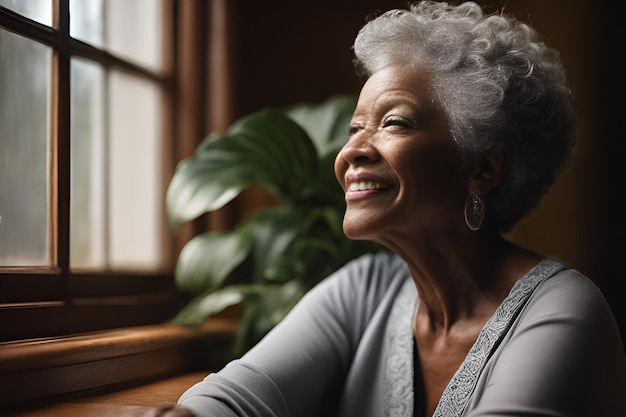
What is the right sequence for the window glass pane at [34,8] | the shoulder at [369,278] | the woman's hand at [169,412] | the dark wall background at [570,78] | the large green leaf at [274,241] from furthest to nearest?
the dark wall background at [570,78]
the large green leaf at [274,241]
the shoulder at [369,278]
the window glass pane at [34,8]
the woman's hand at [169,412]

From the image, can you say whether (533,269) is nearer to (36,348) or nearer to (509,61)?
(509,61)

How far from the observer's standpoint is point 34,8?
57.8 inches

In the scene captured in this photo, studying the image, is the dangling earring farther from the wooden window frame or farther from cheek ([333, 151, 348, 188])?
the wooden window frame

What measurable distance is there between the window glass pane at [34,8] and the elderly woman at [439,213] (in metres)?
0.69

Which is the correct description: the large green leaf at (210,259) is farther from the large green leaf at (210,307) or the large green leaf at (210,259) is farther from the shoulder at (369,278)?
the shoulder at (369,278)

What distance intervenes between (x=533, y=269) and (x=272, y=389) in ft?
1.74

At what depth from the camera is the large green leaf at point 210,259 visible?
1.75 metres

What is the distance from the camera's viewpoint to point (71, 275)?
1651 millimetres

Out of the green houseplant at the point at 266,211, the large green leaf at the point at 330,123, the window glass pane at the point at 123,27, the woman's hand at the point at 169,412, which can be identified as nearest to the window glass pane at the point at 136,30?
the window glass pane at the point at 123,27

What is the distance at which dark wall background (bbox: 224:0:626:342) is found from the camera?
2193mm

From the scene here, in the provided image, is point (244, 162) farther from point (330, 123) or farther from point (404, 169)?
point (404, 169)

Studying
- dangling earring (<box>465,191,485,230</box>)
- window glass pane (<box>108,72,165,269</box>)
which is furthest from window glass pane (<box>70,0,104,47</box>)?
dangling earring (<box>465,191,485,230</box>)

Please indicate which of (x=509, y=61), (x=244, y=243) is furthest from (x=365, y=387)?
(x=509, y=61)

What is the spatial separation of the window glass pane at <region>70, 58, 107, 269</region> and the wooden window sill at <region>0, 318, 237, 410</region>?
259mm
